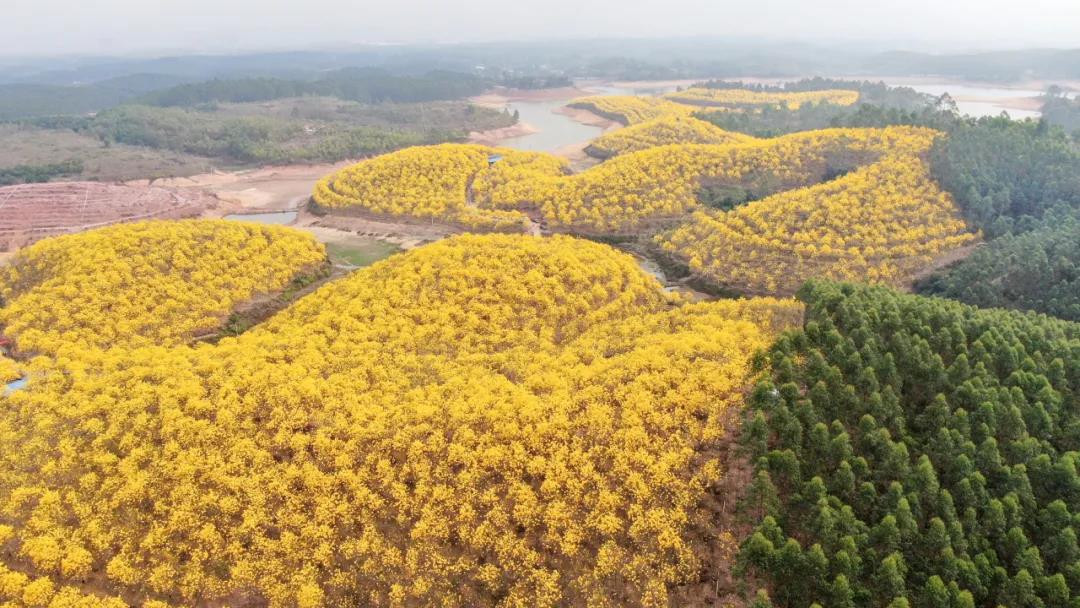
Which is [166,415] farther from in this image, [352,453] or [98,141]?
[98,141]

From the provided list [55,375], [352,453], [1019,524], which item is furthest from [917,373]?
[55,375]

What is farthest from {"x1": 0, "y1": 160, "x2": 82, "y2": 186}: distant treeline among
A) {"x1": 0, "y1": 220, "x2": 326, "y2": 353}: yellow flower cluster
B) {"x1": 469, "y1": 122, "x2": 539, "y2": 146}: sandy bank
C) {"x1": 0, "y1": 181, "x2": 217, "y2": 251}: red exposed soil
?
{"x1": 469, "y1": 122, "x2": 539, "y2": 146}: sandy bank

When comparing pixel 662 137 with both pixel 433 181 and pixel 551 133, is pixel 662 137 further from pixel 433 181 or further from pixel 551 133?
pixel 551 133

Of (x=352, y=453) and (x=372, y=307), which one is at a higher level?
(x=372, y=307)

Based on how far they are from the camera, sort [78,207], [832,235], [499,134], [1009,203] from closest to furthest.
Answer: [832,235] < [1009,203] < [78,207] < [499,134]

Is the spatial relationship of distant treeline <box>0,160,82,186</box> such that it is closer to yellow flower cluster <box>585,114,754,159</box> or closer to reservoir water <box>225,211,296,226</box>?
reservoir water <box>225,211,296,226</box>

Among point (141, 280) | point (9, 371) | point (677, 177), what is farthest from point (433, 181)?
point (9, 371)
